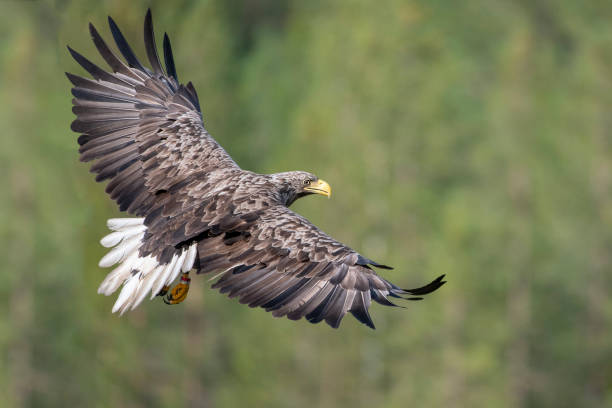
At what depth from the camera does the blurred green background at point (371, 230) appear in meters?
26.7

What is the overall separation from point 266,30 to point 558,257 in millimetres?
22730

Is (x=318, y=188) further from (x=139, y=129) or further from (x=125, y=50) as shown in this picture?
(x=125, y=50)

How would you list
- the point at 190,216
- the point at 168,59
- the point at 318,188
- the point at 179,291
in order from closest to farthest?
1. the point at 190,216
2. the point at 179,291
3. the point at 318,188
4. the point at 168,59

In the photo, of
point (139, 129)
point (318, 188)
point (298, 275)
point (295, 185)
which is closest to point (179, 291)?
point (295, 185)

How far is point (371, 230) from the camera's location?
1107 inches

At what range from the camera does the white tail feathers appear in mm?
11070

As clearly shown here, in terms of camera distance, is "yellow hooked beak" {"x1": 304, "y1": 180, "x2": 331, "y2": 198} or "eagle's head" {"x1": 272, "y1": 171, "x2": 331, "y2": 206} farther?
"yellow hooked beak" {"x1": 304, "y1": 180, "x2": 331, "y2": 198}

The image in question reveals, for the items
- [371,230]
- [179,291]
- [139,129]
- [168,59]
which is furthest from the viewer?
[371,230]

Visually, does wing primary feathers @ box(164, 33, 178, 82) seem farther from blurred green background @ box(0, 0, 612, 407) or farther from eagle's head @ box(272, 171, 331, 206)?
blurred green background @ box(0, 0, 612, 407)

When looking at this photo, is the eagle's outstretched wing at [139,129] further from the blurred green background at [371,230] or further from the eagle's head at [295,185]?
the blurred green background at [371,230]

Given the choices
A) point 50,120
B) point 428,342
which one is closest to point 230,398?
point 428,342

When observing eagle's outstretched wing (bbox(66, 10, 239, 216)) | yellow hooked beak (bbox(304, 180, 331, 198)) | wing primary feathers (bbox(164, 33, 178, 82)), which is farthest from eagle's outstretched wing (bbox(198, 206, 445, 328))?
wing primary feathers (bbox(164, 33, 178, 82))

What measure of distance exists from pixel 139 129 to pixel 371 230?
52.4 feet

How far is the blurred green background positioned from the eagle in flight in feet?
30.4
